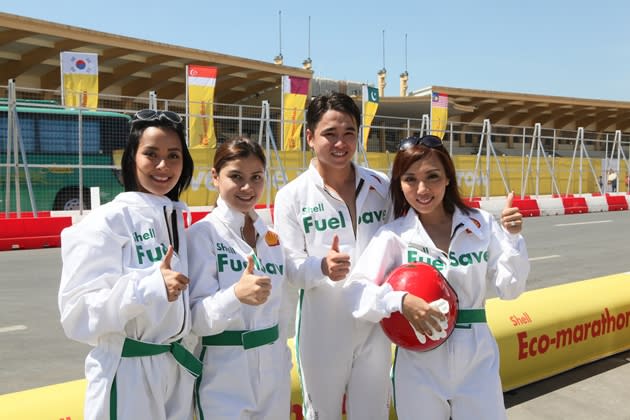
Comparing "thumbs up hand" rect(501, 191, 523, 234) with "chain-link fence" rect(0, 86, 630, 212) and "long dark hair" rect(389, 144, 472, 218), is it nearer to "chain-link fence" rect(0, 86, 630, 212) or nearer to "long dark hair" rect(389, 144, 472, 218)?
"long dark hair" rect(389, 144, 472, 218)

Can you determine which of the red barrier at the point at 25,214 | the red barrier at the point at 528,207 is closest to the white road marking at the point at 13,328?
the red barrier at the point at 25,214

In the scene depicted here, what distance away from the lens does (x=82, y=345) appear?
5.15 m

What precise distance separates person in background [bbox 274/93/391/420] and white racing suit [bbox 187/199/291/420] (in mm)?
316

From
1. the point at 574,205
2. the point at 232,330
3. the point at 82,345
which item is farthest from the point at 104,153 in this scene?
the point at 574,205

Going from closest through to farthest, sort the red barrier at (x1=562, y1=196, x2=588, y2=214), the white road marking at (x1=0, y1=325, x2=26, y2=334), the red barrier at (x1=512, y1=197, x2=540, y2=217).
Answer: the white road marking at (x1=0, y1=325, x2=26, y2=334)
the red barrier at (x1=512, y1=197, x2=540, y2=217)
the red barrier at (x1=562, y1=196, x2=588, y2=214)

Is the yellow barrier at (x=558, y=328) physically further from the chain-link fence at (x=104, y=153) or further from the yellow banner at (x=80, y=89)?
the yellow banner at (x=80, y=89)

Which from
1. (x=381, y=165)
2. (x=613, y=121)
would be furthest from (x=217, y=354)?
(x=613, y=121)

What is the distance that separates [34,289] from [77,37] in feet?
47.1

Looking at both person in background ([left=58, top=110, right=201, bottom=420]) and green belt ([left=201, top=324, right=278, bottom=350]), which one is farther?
green belt ([left=201, top=324, right=278, bottom=350])

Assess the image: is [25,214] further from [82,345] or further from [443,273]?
[443,273]

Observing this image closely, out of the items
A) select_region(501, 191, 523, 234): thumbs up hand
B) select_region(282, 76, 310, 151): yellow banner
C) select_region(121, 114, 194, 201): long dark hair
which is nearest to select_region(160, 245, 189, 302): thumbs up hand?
select_region(121, 114, 194, 201): long dark hair

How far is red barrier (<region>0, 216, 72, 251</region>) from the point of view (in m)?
10.3

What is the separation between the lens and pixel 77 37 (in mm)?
18938

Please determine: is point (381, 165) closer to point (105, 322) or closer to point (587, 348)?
point (587, 348)
